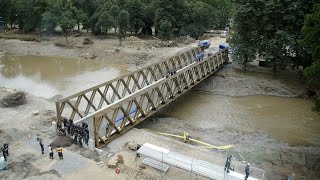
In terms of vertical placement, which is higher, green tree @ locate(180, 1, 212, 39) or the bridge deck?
green tree @ locate(180, 1, 212, 39)

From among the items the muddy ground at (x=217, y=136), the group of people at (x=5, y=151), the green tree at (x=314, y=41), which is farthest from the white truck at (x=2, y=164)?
the green tree at (x=314, y=41)

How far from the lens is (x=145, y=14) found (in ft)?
202

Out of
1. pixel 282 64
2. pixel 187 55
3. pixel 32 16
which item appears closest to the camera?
pixel 282 64

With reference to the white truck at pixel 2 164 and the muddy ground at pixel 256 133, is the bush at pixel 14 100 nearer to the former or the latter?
the white truck at pixel 2 164

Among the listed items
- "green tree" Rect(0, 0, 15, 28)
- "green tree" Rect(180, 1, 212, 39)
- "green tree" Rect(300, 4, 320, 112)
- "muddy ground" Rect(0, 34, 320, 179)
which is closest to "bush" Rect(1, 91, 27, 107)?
"muddy ground" Rect(0, 34, 320, 179)

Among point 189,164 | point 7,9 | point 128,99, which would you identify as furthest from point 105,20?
point 189,164

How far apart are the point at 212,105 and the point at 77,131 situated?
552 inches

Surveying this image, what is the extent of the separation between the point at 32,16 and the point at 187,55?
35259mm

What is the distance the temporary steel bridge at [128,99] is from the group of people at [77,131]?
2.02 feet

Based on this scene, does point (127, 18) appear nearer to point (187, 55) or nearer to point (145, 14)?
point (145, 14)

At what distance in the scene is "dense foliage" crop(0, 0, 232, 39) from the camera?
189 feet

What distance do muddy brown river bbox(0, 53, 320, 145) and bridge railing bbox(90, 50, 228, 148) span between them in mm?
1732

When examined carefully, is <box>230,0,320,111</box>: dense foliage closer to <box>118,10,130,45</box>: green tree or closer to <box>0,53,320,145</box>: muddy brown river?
<box>0,53,320,145</box>: muddy brown river

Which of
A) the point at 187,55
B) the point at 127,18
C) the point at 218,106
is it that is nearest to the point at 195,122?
the point at 218,106
